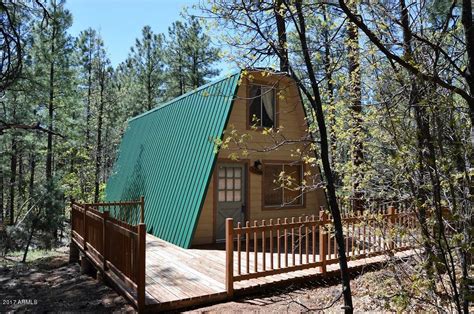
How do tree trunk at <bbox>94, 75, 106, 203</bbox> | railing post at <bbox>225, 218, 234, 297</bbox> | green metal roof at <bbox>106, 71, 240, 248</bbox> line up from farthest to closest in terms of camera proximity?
tree trunk at <bbox>94, 75, 106, 203</bbox>, green metal roof at <bbox>106, 71, 240, 248</bbox>, railing post at <bbox>225, 218, 234, 297</bbox>

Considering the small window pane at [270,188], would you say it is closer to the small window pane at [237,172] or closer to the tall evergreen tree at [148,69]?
the small window pane at [237,172]

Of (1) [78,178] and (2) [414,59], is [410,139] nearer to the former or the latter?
(2) [414,59]

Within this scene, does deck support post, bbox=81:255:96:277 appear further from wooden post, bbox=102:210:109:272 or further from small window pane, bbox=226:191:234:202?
small window pane, bbox=226:191:234:202

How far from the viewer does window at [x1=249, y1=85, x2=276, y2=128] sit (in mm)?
9820

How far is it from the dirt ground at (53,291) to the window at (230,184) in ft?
12.2

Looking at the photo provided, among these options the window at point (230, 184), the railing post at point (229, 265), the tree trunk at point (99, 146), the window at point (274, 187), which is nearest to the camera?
the railing post at point (229, 265)

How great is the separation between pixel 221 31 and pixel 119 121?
65.5 feet

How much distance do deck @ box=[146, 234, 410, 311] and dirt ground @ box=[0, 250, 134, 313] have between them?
547mm

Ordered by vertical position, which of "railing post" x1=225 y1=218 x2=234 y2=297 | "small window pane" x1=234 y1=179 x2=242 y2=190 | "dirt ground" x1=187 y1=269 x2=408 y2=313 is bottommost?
"dirt ground" x1=187 y1=269 x2=408 y2=313

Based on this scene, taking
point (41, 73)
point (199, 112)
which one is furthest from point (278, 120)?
point (41, 73)

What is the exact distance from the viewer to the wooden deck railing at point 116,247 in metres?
4.72

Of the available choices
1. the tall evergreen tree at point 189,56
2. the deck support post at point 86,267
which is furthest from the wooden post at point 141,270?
the tall evergreen tree at point 189,56

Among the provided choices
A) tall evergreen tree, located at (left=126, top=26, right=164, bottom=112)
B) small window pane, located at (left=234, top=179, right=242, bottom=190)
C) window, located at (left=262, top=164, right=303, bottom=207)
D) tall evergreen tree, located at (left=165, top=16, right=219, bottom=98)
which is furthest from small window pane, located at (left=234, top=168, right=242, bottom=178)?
tall evergreen tree, located at (left=126, top=26, right=164, bottom=112)

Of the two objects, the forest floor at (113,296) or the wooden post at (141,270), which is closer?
the wooden post at (141,270)
